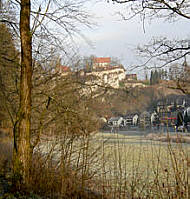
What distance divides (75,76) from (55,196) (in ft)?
11.7

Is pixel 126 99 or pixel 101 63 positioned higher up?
pixel 101 63

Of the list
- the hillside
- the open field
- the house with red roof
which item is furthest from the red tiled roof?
the open field

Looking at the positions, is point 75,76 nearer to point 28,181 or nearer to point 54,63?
point 54,63

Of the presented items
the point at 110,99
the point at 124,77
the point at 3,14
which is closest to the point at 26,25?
the point at 3,14

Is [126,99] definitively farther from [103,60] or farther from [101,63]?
[103,60]

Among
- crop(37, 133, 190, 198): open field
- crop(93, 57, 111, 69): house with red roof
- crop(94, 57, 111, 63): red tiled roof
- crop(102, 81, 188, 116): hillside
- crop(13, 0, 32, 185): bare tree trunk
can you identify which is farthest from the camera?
crop(94, 57, 111, 63): red tiled roof

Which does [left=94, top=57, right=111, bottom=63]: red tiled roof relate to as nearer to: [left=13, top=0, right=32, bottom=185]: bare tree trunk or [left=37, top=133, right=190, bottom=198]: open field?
[left=37, top=133, right=190, bottom=198]: open field

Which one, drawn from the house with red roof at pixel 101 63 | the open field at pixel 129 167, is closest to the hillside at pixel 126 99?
the open field at pixel 129 167

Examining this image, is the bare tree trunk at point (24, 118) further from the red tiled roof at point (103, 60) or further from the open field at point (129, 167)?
the red tiled roof at point (103, 60)

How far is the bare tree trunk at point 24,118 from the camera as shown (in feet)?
15.6

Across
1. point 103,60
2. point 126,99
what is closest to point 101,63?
point 103,60

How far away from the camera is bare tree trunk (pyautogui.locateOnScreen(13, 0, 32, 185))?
15.6 ft

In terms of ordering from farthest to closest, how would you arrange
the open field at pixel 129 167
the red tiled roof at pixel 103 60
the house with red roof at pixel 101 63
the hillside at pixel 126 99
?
the red tiled roof at pixel 103 60
the house with red roof at pixel 101 63
the hillside at pixel 126 99
the open field at pixel 129 167

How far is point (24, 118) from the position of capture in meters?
4.84
